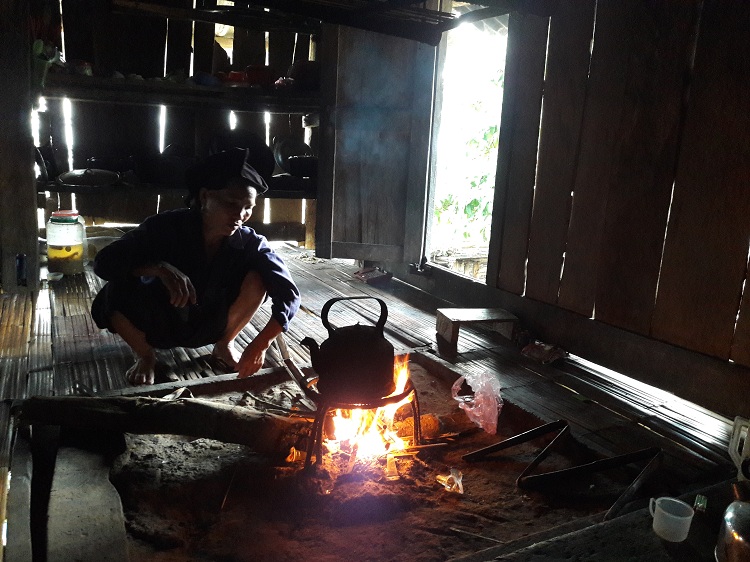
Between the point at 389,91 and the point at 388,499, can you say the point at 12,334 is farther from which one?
the point at 389,91

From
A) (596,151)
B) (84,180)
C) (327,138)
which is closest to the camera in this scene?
(596,151)

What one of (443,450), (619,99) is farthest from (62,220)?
(619,99)

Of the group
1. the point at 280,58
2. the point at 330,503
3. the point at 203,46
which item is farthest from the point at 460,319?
the point at 203,46

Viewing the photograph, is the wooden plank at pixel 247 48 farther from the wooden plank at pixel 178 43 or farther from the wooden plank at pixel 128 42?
the wooden plank at pixel 128 42

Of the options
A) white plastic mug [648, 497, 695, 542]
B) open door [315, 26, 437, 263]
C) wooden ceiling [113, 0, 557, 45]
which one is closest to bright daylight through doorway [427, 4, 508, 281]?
open door [315, 26, 437, 263]

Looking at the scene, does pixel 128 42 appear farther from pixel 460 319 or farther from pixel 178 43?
pixel 460 319

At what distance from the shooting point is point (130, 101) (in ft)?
19.2

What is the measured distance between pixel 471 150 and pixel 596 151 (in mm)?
3621

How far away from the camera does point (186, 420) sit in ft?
7.68

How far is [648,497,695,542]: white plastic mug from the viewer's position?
5.65 feet

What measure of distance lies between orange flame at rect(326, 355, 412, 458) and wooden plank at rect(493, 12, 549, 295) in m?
1.97

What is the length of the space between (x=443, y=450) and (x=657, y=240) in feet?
5.63

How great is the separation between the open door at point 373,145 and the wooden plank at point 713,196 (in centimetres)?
243

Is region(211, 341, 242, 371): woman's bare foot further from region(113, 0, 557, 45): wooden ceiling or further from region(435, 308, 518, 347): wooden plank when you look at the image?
region(113, 0, 557, 45): wooden ceiling
